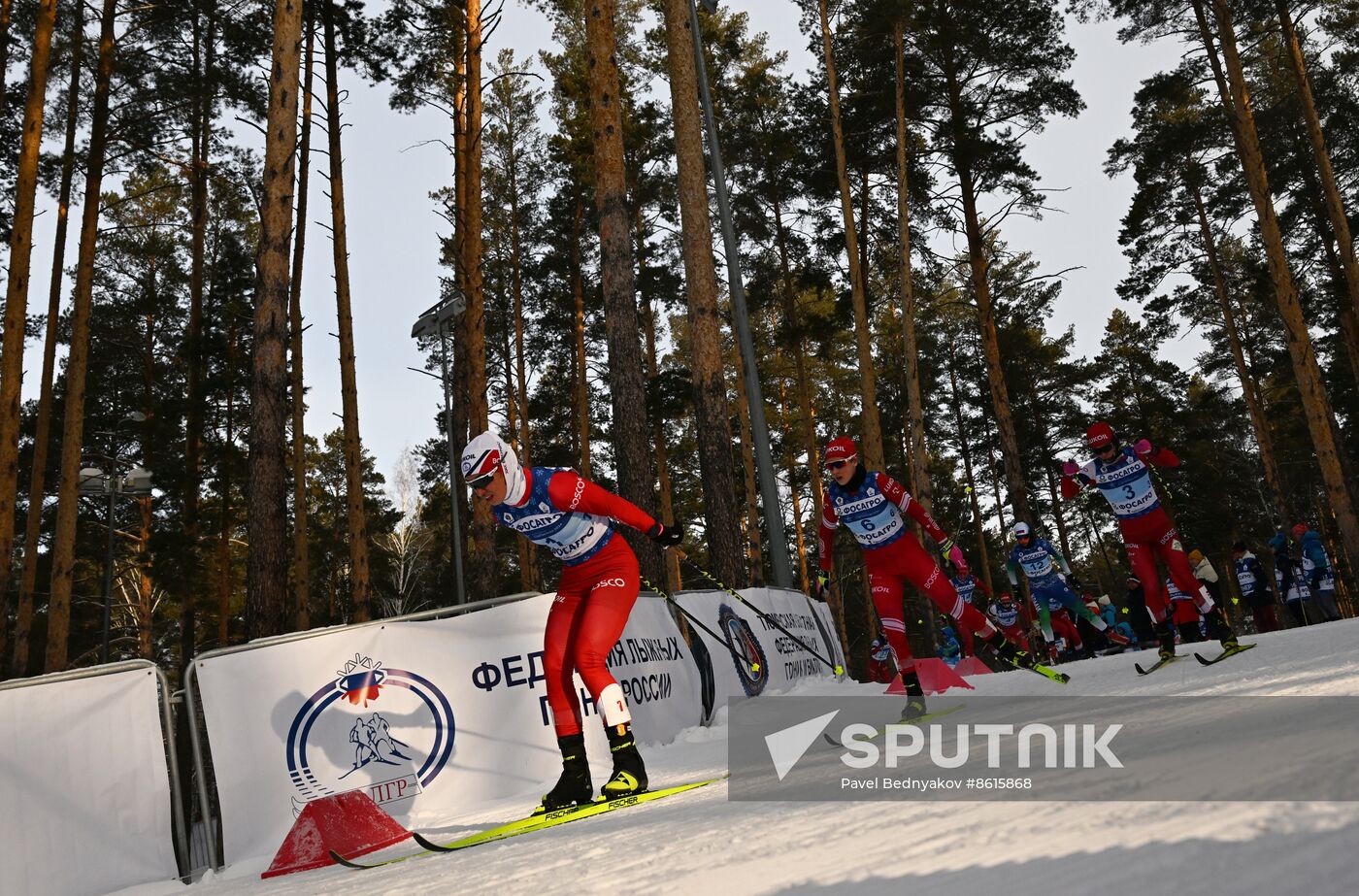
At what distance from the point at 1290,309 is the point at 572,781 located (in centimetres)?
1714

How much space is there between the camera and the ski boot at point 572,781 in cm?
499

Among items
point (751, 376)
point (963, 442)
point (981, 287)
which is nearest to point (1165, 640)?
point (751, 376)

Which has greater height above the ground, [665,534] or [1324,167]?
[1324,167]

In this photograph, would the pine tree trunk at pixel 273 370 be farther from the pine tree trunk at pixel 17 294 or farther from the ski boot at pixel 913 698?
the pine tree trunk at pixel 17 294

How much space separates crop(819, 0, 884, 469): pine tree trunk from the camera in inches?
789

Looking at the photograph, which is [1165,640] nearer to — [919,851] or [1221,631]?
[1221,631]

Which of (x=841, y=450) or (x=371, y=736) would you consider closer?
(x=371, y=736)

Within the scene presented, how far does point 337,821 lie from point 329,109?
1895 centimetres

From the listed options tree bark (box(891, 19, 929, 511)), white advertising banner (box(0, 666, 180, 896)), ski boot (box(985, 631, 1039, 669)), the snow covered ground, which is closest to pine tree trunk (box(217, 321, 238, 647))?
tree bark (box(891, 19, 929, 511))

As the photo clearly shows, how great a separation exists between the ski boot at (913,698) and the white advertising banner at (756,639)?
2.91 metres

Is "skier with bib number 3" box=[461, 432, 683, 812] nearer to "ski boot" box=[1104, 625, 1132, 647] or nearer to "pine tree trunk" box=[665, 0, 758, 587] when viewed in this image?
"pine tree trunk" box=[665, 0, 758, 587]

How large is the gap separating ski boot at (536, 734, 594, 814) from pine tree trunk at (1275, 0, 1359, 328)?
19641 mm

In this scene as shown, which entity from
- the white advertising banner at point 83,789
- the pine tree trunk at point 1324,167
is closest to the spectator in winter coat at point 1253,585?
the pine tree trunk at point 1324,167

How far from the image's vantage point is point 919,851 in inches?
93.8
